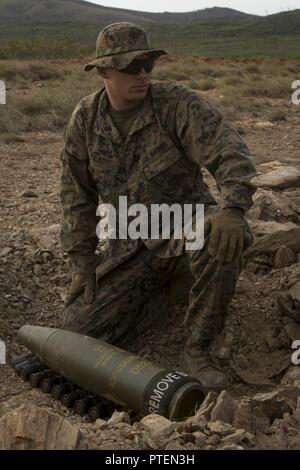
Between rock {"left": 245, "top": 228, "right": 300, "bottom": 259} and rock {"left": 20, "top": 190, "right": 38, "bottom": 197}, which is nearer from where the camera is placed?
rock {"left": 245, "top": 228, "right": 300, "bottom": 259}

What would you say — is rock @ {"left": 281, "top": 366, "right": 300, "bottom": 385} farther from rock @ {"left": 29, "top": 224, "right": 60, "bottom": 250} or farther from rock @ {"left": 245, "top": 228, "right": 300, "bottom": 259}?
rock @ {"left": 29, "top": 224, "right": 60, "bottom": 250}

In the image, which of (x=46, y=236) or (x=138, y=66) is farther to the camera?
(x=46, y=236)

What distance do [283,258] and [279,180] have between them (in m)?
1.77

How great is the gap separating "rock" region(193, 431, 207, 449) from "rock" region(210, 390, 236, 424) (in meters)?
0.18

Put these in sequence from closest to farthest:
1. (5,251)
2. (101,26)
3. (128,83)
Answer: (128,83) → (5,251) → (101,26)

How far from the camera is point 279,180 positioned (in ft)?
19.8

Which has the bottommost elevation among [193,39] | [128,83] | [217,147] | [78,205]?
[78,205]

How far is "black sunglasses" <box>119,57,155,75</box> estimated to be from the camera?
11.7 feet

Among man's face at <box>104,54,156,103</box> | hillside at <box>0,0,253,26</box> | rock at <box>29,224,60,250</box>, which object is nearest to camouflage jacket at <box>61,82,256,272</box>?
man's face at <box>104,54,156,103</box>

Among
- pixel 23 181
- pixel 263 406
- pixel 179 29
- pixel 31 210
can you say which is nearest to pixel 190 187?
pixel 263 406

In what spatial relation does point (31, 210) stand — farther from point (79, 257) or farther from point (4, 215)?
point (79, 257)

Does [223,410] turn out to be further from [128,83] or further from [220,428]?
[128,83]

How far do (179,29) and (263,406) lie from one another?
52.9 m

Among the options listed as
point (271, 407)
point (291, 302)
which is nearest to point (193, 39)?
point (291, 302)
